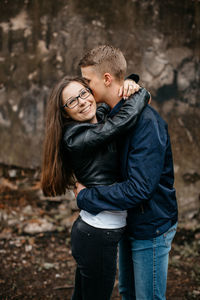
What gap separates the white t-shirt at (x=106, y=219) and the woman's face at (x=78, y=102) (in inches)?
23.6

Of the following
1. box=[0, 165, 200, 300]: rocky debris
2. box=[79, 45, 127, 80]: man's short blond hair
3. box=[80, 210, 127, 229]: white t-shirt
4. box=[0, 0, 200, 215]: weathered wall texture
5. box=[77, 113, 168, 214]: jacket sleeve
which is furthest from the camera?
box=[0, 0, 200, 215]: weathered wall texture

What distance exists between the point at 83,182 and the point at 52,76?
2.38 m

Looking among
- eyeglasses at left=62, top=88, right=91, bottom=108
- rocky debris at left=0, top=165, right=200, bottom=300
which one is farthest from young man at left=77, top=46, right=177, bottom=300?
rocky debris at left=0, top=165, right=200, bottom=300

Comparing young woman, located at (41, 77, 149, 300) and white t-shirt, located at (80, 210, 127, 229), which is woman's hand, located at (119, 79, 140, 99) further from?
white t-shirt, located at (80, 210, 127, 229)

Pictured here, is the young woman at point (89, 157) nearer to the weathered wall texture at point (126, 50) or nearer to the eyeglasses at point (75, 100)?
the eyeglasses at point (75, 100)

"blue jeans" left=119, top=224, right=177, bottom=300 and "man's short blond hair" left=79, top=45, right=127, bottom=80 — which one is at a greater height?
"man's short blond hair" left=79, top=45, right=127, bottom=80

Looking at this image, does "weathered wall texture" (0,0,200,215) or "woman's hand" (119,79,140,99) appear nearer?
"woman's hand" (119,79,140,99)

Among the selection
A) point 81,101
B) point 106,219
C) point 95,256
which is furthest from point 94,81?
point 95,256

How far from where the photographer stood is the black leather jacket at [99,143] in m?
1.71

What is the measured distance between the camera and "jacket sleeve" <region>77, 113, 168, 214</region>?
1.68 metres

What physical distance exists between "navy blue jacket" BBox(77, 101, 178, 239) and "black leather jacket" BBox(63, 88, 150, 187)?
62mm

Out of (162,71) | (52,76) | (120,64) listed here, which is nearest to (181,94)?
(162,71)

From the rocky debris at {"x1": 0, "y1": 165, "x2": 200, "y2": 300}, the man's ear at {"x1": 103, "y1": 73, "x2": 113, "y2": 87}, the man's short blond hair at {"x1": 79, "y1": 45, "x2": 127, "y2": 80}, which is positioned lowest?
the rocky debris at {"x1": 0, "y1": 165, "x2": 200, "y2": 300}

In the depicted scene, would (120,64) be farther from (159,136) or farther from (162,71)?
(162,71)
